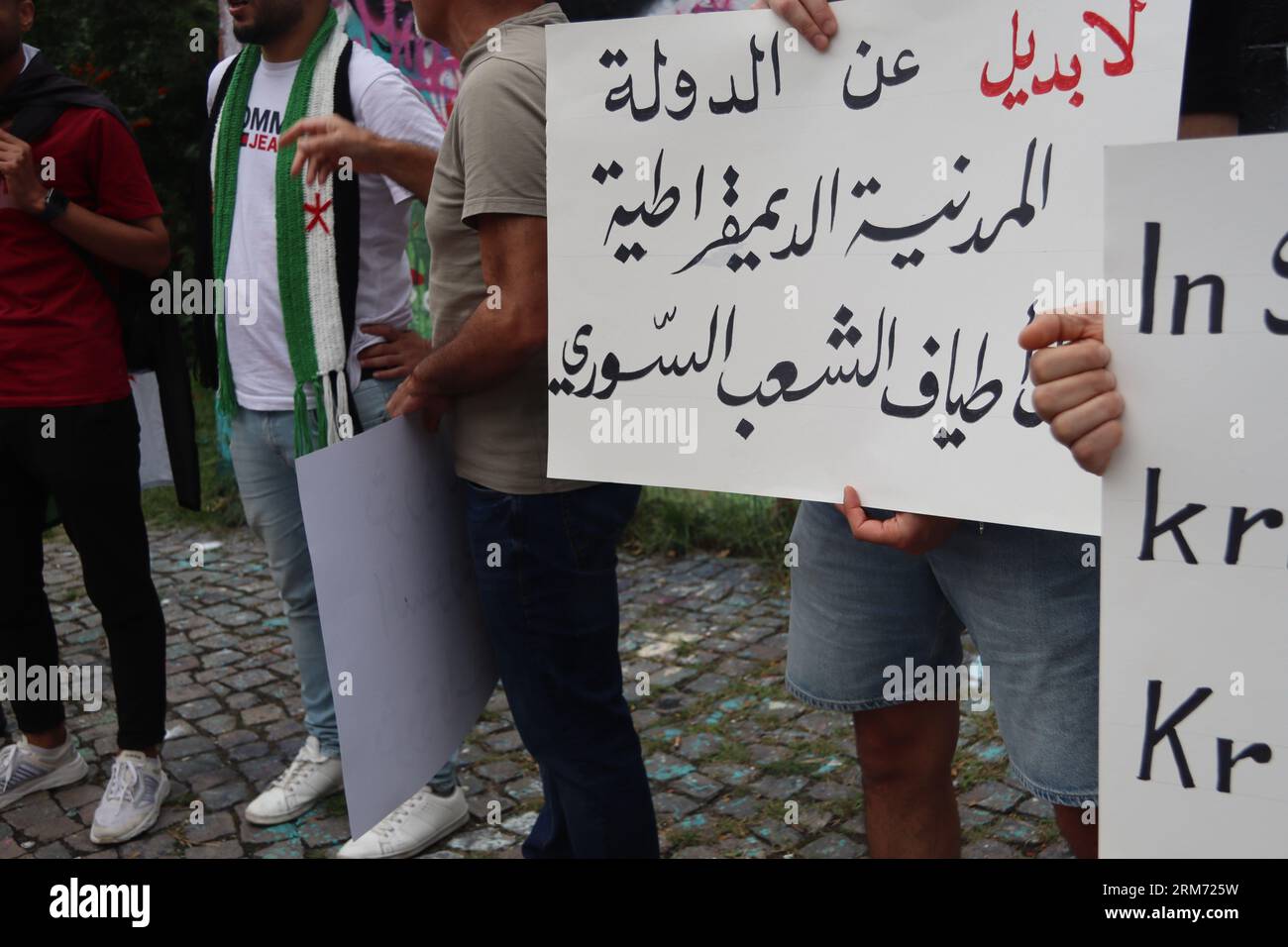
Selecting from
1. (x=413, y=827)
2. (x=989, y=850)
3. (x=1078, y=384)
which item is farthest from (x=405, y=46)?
(x=1078, y=384)

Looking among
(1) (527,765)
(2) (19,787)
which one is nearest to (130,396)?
(2) (19,787)

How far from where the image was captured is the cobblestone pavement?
3.16m

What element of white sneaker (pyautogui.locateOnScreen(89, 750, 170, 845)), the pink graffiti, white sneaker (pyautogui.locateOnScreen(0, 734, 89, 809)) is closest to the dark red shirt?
white sneaker (pyautogui.locateOnScreen(89, 750, 170, 845))

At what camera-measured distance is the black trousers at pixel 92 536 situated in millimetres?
3156

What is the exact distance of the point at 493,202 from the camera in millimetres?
2041

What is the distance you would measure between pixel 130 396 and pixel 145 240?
1.43ft

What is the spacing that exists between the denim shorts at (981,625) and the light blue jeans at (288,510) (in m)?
1.35

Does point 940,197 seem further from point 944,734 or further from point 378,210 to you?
point 378,210

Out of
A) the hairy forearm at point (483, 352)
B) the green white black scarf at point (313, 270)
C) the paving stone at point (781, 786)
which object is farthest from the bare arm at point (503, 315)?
the paving stone at point (781, 786)

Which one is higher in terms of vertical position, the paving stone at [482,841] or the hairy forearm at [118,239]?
the hairy forearm at [118,239]

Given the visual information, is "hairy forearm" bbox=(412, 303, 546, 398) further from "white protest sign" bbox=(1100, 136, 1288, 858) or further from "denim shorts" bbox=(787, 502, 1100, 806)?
"white protest sign" bbox=(1100, 136, 1288, 858)

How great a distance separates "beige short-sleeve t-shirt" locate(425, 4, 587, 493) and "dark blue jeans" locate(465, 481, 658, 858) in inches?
2.8

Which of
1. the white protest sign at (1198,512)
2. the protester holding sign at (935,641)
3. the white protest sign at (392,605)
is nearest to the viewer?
the white protest sign at (1198,512)

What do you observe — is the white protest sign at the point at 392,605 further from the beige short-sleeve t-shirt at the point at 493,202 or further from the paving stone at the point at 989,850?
the paving stone at the point at 989,850
